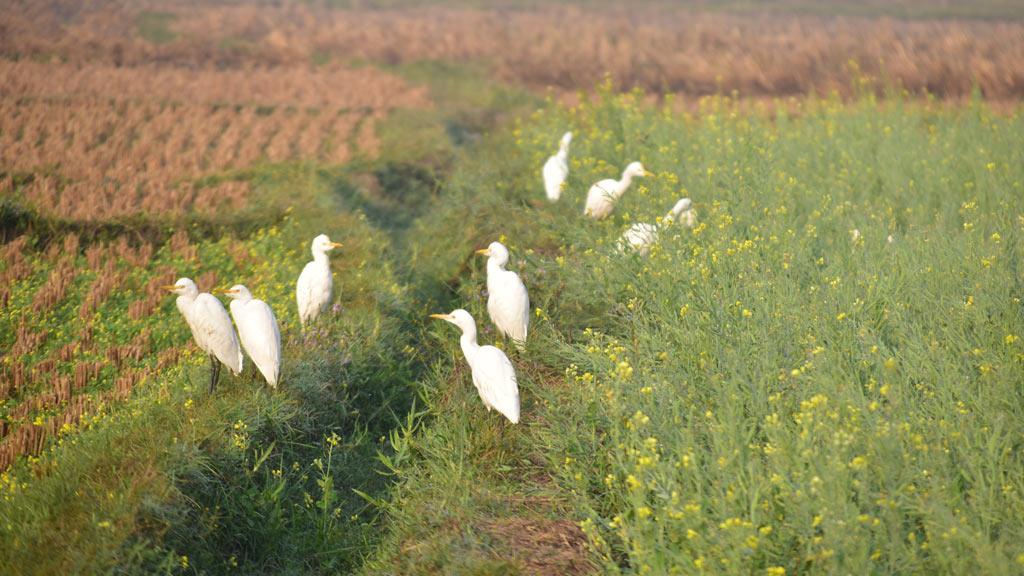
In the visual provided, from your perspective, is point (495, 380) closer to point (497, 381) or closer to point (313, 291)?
point (497, 381)

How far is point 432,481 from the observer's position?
6.24 metres

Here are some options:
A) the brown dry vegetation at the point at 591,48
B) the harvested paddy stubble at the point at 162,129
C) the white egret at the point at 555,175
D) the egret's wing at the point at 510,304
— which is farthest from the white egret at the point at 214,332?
the brown dry vegetation at the point at 591,48

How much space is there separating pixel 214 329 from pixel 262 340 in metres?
0.33

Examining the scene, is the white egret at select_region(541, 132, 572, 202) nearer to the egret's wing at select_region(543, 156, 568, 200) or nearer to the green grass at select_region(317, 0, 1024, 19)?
the egret's wing at select_region(543, 156, 568, 200)

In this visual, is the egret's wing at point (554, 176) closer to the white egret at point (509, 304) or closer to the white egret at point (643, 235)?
the white egret at point (643, 235)

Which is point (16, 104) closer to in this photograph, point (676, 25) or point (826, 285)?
point (826, 285)

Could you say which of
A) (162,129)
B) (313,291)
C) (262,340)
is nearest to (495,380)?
(262,340)

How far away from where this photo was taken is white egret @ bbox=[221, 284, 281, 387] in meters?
6.22

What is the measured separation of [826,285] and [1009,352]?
5.26ft

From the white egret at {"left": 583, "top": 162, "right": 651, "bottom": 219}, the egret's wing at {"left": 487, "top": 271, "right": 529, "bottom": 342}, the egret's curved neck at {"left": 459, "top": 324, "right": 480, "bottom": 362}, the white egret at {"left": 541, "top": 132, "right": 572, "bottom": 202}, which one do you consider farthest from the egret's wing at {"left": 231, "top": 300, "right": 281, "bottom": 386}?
the white egret at {"left": 541, "top": 132, "right": 572, "bottom": 202}

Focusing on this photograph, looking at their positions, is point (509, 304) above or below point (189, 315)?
below

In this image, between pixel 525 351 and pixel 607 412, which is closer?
pixel 607 412

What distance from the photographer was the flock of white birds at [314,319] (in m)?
6.23

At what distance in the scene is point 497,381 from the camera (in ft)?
20.5
